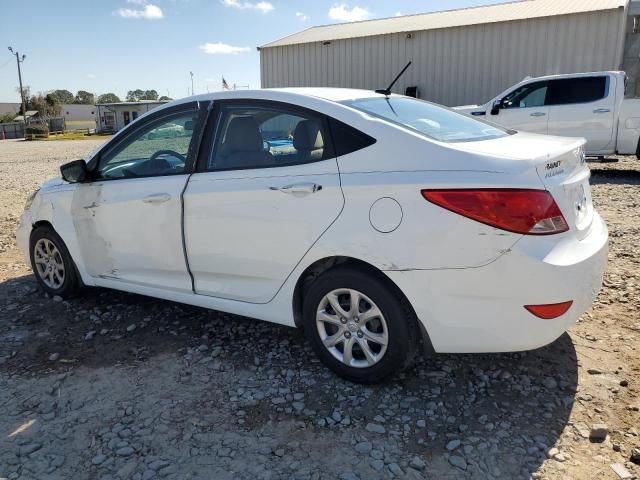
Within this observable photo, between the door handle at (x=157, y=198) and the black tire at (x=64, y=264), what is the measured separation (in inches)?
45.9

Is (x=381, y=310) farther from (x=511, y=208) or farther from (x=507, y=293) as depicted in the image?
(x=511, y=208)

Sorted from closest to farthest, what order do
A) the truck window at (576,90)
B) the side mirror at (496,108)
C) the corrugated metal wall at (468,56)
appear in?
the truck window at (576,90) < the side mirror at (496,108) < the corrugated metal wall at (468,56)

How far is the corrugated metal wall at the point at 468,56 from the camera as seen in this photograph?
49.8ft

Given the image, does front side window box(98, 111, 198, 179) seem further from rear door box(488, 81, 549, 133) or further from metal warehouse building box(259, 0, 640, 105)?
metal warehouse building box(259, 0, 640, 105)

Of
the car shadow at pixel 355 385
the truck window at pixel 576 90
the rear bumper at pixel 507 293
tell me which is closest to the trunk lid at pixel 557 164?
the rear bumper at pixel 507 293

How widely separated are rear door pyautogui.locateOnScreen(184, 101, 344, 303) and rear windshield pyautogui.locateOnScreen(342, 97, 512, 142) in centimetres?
39

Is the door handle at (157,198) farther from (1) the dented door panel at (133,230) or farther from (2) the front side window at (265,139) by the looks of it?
(2) the front side window at (265,139)

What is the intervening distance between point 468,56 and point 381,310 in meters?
15.9

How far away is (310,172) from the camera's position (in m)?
2.95

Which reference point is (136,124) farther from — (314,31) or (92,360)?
(314,31)

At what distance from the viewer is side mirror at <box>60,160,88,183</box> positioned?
394 cm

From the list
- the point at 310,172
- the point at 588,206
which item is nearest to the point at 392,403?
the point at 310,172

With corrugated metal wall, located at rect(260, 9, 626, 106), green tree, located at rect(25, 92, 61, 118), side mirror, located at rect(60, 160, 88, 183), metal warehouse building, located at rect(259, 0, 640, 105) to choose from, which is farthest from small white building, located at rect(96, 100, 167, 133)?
side mirror, located at rect(60, 160, 88, 183)

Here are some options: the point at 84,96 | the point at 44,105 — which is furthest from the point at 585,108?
the point at 84,96
